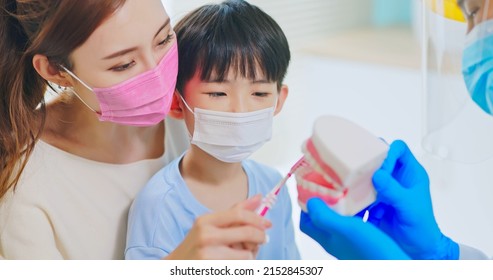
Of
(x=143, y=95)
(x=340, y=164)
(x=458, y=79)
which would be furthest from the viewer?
(x=458, y=79)

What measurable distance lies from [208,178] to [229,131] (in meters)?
0.15

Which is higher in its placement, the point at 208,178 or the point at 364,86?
the point at 208,178

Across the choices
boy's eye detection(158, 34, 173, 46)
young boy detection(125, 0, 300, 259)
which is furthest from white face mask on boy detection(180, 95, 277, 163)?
boy's eye detection(158, 34, 173, 46)

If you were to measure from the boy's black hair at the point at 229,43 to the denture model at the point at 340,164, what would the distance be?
0.30 meters

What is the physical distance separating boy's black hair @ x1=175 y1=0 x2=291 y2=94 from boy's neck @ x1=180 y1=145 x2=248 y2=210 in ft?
0.47

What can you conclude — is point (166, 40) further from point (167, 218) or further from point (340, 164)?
point (340, 164)

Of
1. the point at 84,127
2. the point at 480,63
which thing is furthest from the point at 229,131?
the point at 480,63

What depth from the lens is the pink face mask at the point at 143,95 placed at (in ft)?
3.96

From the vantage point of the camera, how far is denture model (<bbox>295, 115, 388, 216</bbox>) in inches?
37.9

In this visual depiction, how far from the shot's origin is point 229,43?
50.5 inches

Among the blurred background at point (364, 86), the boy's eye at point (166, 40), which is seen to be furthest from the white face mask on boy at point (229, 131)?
the blurred background at point (364, 86)

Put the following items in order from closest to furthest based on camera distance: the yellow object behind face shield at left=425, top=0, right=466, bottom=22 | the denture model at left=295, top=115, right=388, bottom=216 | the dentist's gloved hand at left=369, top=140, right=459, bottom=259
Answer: the denture model at left=295, top=115, right=388, bottom=216 < the dentist's gloved hand at left=369, top=140, right=459, bottom=259 < the yellow object behind face shield at left=425, top=0, right=466, bottom=22

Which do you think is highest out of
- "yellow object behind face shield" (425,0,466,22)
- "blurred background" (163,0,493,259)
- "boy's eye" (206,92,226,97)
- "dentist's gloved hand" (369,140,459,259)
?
"yellow object behind face shield" (425,0,466,22)

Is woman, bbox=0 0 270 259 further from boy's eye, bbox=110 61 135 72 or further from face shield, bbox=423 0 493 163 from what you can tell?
face shield, bbox=423 0 493 163
